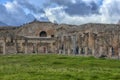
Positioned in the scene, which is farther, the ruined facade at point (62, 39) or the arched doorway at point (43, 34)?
the arched doorway at point (43, 34)

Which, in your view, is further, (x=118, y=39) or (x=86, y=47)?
(x=86, y=47)

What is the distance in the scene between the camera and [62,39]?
110 m

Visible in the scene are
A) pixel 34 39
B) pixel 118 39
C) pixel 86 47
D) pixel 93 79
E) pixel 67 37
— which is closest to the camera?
pixel 93 79

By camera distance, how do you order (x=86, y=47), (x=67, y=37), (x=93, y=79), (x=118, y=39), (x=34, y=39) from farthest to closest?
(x=34, y=39) → (x=67, y=37) → (x=86, y=47) → (x=118, y=39) → (x=93, y=79)

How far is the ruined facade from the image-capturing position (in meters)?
89.6

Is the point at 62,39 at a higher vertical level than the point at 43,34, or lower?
lower

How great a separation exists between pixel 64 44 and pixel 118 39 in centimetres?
2109

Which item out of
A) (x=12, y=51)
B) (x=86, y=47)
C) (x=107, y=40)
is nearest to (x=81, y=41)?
(x=86, y=47)

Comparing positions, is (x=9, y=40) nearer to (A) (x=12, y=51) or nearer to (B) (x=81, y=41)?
(A) (x=12, y=51)

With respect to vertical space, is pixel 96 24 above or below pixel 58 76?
above

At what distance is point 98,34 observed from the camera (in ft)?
301

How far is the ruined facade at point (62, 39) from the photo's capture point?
89.6m

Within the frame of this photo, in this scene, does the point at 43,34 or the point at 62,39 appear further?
the point at 43,34

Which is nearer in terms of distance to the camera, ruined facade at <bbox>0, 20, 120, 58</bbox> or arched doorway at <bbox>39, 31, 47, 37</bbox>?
ruined facade at <bbox>0, 20, 120, 58</bbox>
